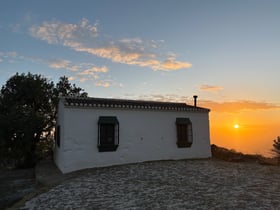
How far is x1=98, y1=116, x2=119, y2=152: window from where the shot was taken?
1149 centimetres

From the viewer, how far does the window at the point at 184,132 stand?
45.2 ft

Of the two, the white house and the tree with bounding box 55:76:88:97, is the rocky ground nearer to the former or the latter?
the white house

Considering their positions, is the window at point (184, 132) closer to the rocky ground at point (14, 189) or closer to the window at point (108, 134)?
the window at point (108, 134)

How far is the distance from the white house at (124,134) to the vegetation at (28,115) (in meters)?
2.55

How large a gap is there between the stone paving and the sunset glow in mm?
6372

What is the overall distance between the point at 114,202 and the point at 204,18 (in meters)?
9.64

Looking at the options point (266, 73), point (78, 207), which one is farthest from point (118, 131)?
point (266, 73)

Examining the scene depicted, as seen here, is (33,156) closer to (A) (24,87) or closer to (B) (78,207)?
(A) (24,87)

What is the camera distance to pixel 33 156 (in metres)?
15.5

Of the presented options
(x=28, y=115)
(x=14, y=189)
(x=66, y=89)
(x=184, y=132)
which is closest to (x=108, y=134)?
(x=14, y=189)

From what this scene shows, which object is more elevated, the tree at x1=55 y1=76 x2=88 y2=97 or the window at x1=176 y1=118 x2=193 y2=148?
the tree at x1=55 y1=76 x2=88 y2=97

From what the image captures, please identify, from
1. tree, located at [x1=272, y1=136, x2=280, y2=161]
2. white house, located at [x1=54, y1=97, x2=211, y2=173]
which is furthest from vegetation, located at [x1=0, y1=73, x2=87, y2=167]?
tree, located at [x1=272, y1=136, x2=280, y2=161]

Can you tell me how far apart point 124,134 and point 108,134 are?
90 cm

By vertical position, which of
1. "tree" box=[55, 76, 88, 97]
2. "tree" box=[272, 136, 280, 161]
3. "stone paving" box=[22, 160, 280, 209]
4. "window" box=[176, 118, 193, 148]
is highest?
"tree" box=[55, 76, 88, 97]
